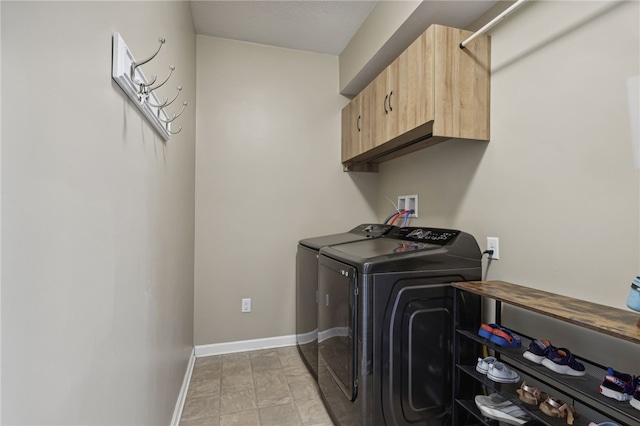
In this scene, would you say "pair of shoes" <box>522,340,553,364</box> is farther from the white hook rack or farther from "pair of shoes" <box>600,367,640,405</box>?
the white hook rack

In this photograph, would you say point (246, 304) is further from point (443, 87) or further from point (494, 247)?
point (443, 87)

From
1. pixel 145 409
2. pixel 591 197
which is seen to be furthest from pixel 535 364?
pixel 145 409

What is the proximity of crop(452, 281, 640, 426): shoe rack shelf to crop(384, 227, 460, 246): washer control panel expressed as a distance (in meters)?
0.29

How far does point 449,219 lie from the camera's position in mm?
1969

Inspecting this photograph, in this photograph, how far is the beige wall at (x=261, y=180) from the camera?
2586 millimetres

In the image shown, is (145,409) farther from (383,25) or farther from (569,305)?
(383,25)

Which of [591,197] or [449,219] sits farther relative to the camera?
[449,219]

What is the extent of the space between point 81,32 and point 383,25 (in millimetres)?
1919

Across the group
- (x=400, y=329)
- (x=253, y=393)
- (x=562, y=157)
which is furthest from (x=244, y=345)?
(x=562, y=157)

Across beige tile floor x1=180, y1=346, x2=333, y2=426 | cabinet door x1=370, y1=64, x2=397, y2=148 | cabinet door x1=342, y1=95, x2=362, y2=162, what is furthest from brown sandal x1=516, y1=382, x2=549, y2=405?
cabinet door x1=342, y1=95, x2=362, y2=162

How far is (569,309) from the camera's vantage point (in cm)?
104

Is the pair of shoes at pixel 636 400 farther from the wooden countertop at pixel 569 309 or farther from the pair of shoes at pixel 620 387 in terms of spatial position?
the wooden countertop at pixel 569 309

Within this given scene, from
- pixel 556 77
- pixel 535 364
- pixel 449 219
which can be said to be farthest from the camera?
pixel 449 219

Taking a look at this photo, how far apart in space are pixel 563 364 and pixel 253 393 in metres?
1.78
